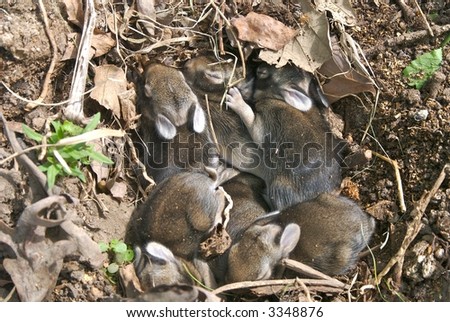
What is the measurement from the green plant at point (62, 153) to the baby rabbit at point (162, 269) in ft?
2.56

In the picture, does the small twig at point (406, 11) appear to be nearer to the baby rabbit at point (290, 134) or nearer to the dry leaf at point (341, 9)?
the dry leaf at point (341, 9)

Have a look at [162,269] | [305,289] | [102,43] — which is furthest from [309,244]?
[102,43]

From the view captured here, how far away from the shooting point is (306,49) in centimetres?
544

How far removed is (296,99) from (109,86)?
168 centimetres

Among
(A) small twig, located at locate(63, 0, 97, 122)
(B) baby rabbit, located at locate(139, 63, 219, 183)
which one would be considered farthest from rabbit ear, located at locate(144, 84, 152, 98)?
(A) small twig, located at locate(63, 0, 97, 122)

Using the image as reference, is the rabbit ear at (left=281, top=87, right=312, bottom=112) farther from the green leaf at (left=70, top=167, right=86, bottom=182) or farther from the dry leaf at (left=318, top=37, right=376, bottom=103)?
the green leaf at (left=70, top=167, right=86, bottom=182)

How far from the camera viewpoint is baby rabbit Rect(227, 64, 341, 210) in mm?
5156

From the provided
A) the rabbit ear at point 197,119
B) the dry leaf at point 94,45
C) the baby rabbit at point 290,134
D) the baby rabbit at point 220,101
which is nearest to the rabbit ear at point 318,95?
the baby rabbit at point 290,134

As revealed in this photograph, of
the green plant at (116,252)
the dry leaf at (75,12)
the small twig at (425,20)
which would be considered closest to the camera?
the green plant at (116,252)

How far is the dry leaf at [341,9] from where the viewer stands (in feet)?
17.7

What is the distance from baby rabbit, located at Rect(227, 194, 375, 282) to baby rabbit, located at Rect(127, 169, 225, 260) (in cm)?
33

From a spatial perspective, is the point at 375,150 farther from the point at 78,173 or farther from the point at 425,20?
the point at 78,173

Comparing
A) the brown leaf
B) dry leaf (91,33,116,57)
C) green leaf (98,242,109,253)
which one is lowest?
green leaf (98,242,109,253)

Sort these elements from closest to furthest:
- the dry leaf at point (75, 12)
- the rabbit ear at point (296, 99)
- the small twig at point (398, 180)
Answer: the small twig at point (398, 180) < the dry leaf at point (75, 12) < the rabbit ear at point (296, 99)
